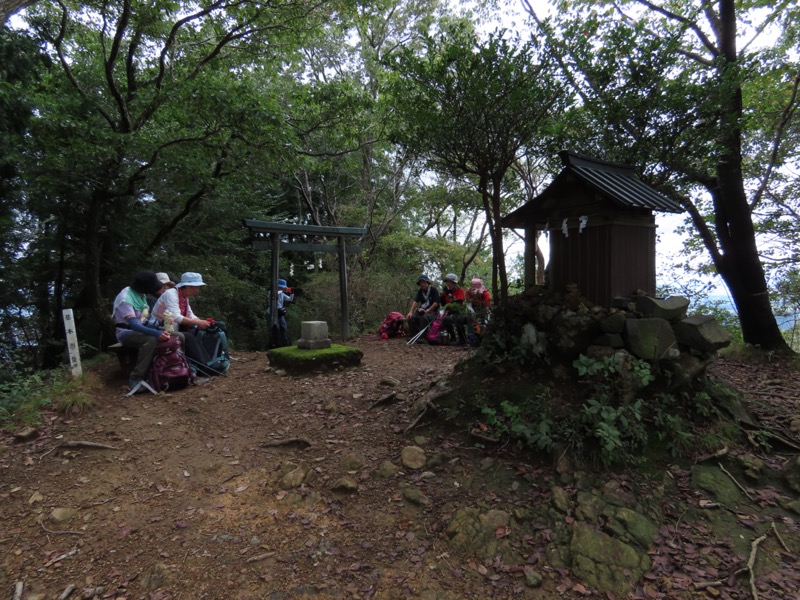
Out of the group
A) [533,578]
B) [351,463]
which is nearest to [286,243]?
[351,463]

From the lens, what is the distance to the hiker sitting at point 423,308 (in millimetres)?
8742

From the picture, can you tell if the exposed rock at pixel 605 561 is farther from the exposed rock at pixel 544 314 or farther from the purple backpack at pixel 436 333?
the purple backpack at pixel 436 333

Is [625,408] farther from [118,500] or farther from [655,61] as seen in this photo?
[118,500]

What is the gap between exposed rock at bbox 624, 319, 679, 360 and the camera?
3531 millimetres

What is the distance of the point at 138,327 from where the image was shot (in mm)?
5062

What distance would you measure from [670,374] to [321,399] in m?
3.64

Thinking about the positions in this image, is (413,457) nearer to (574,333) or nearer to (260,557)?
(260,557)

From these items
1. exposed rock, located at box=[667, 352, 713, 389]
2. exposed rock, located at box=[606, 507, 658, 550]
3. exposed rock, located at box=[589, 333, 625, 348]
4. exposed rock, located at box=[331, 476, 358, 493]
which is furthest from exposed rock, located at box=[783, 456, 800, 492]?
exposed rock, located at box=[331, 476, 358, 493]

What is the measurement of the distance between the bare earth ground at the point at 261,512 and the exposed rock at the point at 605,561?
7 cm

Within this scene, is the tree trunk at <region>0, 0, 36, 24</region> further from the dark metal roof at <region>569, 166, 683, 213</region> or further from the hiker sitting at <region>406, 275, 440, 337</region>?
the hiker sitting at <region>406, 275, 440, 337</region>

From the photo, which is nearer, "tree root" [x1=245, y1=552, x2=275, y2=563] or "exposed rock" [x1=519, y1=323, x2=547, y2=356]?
"tree root" [x1=245, y1=552, x2=275, y2=563]

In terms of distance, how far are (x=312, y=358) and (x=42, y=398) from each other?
10.1 ft

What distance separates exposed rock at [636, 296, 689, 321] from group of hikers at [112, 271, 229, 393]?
17.0 feet

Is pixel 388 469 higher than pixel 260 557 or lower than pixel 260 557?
higher
